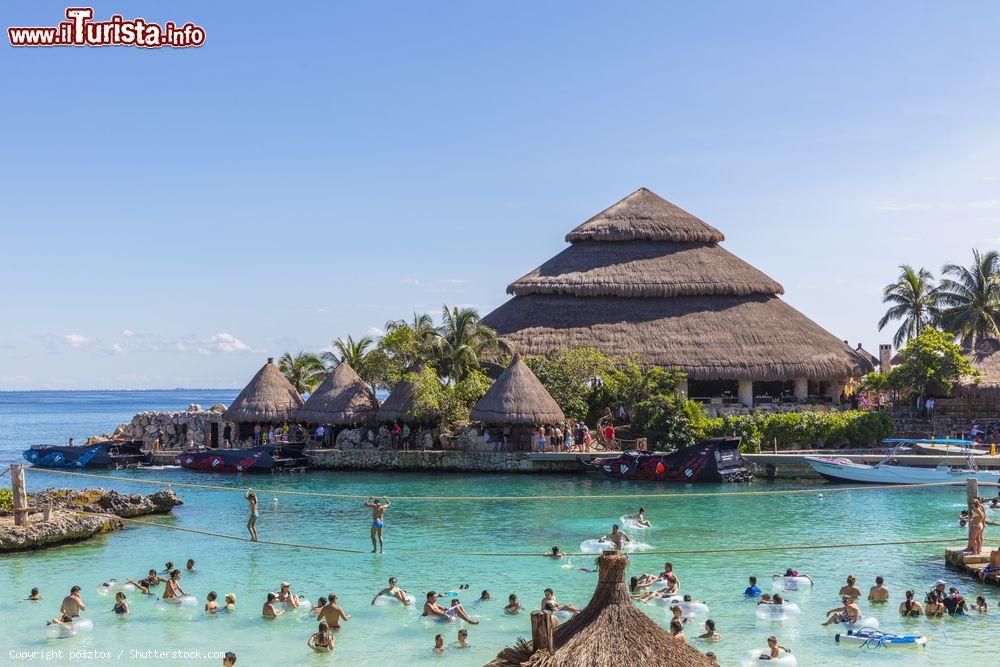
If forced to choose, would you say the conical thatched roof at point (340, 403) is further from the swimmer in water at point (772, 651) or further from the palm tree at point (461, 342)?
the swimmer in water at point (772, 651)

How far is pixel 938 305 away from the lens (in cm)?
5181

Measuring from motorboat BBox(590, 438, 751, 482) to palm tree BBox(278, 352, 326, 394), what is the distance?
21652 millimetres

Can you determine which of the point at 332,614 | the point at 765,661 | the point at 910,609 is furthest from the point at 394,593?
the point at 910,609

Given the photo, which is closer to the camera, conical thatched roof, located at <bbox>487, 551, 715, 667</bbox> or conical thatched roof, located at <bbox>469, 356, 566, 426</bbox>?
conical thatched roof, located at <bbox>487, 551, 715, 667</bbox>

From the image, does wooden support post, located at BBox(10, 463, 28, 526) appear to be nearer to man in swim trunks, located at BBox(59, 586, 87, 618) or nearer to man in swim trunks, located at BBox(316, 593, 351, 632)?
man in swim trunks, located at BBox(59, 586, 87, 618)

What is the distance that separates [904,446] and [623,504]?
1160 centimetres

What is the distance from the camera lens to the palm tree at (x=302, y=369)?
52.8m

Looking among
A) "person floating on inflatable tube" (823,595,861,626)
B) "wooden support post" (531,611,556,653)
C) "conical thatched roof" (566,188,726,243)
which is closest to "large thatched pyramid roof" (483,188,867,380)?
"conical thatched roof" (566,188,726,243)

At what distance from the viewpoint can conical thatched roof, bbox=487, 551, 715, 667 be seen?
1014 cm

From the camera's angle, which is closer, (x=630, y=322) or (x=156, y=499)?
(x=156, y=499)

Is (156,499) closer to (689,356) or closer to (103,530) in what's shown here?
(103,530)

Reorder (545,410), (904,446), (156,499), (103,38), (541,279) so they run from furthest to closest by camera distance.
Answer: (541,279) → (545,410) → (904,446) → (156,499) → (103,38)

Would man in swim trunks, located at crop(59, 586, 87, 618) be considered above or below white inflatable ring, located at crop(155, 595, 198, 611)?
above

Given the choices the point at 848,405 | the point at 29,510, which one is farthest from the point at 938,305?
the point at 29,510
